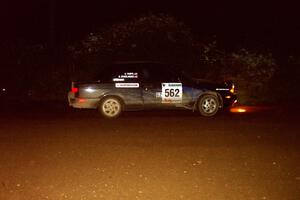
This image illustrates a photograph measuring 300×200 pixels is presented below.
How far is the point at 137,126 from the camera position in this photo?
1441cm

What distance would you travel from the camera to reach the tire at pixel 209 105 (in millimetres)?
16641

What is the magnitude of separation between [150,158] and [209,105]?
683cm

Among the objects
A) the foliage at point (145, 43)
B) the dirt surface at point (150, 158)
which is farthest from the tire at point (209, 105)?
the foliage at point (145, 43)

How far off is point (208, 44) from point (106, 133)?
1263 cm

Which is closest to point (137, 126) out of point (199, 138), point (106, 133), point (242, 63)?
point (106, 133)

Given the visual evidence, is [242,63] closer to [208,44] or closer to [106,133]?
[208,44]

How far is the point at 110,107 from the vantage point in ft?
53.8

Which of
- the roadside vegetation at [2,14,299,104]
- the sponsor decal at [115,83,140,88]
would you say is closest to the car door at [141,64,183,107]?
the sponsor decal at [115,83,140,88]

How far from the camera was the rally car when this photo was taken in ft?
53.4

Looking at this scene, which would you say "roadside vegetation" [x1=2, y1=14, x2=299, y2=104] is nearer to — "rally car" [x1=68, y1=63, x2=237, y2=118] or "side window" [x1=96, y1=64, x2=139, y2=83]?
"rally car" [x1=68, y1=63, x2=237, y2=118]

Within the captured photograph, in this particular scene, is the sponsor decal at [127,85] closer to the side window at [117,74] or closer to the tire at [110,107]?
the side window at [117,74]

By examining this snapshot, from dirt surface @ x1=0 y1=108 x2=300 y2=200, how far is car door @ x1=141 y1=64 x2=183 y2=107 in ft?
3.18

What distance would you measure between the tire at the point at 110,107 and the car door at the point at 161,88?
2.44ft

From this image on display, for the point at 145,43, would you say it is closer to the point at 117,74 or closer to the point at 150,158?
the point at 117,74
